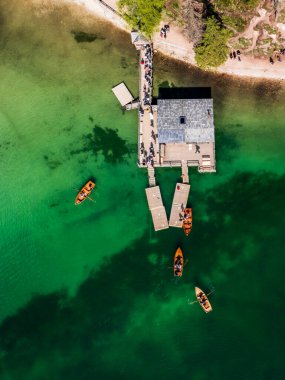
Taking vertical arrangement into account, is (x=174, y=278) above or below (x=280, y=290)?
above

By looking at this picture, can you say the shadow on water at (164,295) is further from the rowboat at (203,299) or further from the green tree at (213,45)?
the green tree at (213,45)

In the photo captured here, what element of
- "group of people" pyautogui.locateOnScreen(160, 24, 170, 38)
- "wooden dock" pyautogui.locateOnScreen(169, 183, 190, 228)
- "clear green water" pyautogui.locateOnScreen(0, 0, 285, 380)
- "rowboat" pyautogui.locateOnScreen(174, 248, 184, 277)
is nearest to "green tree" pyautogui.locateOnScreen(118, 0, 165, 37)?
"group of people" pyautogui.locateOnScreen(160, 24, 170, 38)

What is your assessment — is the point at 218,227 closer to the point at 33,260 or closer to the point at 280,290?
the point at 280,290

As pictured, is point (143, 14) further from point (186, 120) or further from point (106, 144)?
point (106, 144)

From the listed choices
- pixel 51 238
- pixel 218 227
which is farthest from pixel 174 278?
pixel 51 238

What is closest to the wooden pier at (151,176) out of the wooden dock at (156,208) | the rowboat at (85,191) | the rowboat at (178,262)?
the wooden dock at (156,208)

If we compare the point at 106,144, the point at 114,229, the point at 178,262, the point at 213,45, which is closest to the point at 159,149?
the point at 106,144

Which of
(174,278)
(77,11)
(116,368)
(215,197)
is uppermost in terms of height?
(77,11)
